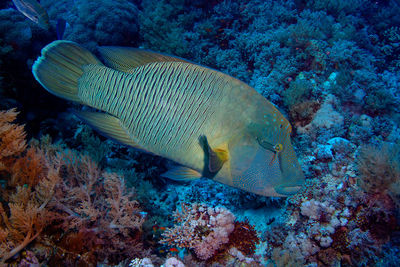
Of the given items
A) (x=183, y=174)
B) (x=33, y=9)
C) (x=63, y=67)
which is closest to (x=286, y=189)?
(x=183, y=174)

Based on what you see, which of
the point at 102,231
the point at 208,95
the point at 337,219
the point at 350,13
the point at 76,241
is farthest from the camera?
the point at 350,13

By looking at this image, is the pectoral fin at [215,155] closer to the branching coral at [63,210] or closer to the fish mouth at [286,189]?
the fish mouth at [286,189]

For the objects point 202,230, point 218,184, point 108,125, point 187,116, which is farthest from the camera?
point 218,184

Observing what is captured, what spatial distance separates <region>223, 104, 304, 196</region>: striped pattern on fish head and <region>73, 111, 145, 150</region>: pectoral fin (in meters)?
1.11

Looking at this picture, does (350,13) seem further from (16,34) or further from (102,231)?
(16,34)

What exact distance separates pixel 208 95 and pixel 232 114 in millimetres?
313

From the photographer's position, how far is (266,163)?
7.30 feet

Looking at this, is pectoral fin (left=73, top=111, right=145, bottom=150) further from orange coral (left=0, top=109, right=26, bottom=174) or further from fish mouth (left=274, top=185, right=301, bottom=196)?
orange coral (left=0, top=109, right=26, bottom=174)

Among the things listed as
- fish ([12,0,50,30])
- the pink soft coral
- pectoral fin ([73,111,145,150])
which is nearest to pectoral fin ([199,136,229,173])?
pectoral fin ([73,111,145,150])

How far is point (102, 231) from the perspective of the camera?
10.6 ft

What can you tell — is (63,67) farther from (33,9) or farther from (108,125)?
(33,9)

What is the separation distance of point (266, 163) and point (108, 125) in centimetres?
173

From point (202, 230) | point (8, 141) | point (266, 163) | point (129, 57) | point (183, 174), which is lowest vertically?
point (202, 230)

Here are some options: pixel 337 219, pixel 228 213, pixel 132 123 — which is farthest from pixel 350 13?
pixel 132 123
